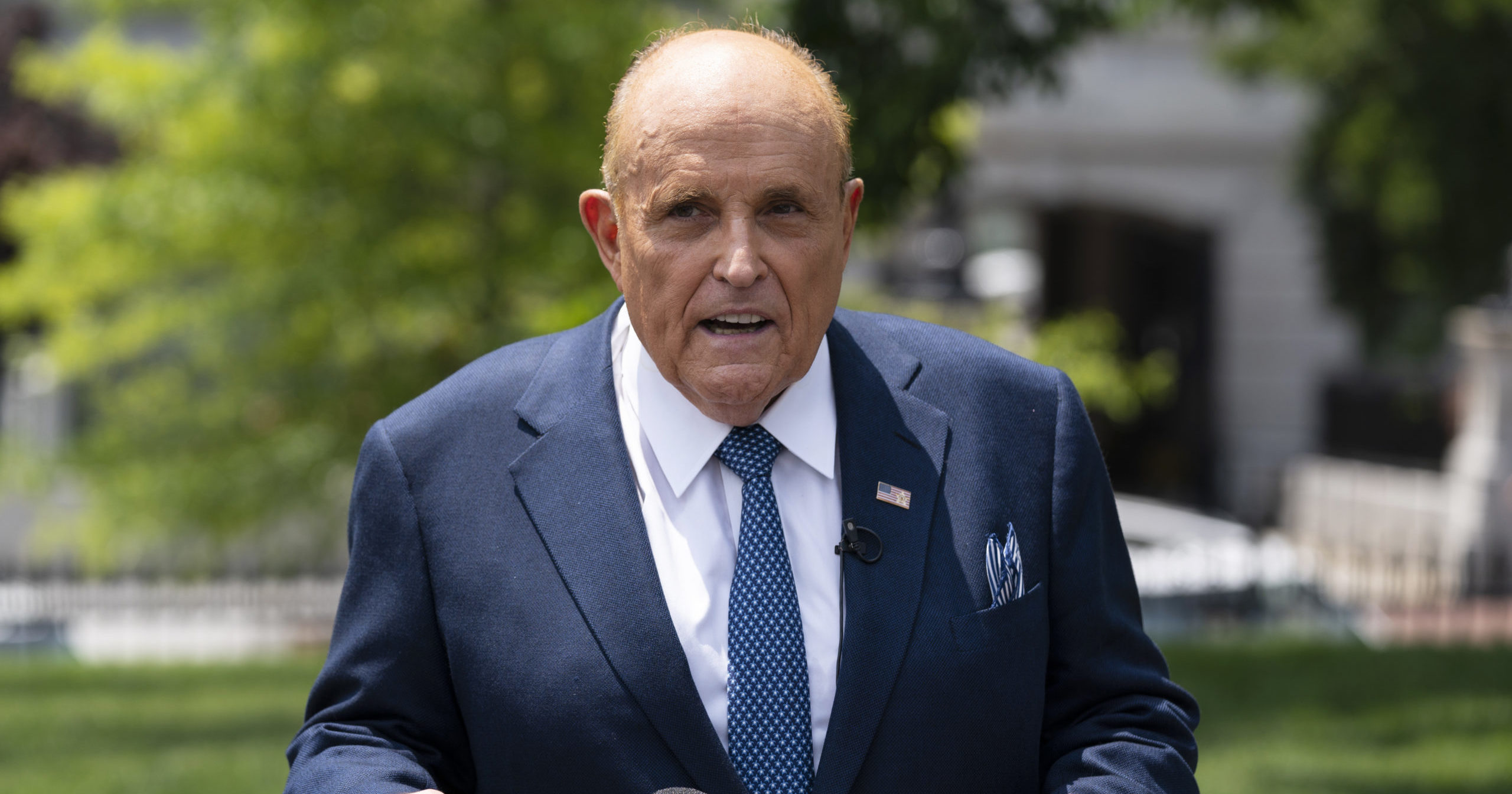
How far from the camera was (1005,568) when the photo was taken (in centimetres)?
254

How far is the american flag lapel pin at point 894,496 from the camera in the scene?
8.45 ft

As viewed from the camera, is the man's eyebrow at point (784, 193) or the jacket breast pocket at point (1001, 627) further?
the jacket breast pocket at point (1001, 627)

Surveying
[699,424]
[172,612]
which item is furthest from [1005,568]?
→ [172,612]

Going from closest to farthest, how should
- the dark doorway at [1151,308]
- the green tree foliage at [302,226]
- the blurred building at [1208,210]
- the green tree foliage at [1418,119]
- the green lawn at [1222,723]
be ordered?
the green lawn at [1222,723]
the green tree foliage at [302,226]
the green tree foliage at [1418,119]
the blurred building at [1208,210]
the dark doorway at [1151,308]

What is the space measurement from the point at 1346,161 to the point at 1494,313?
5641mm

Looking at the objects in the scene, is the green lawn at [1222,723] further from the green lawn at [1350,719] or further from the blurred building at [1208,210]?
the blurred building at [1208,210]

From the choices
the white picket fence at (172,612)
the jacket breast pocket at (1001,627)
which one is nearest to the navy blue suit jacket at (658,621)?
the jacket breast pocket at (1001,627)

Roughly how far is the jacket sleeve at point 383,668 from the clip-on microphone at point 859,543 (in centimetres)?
67

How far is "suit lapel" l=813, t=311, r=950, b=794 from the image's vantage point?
2408 millimetres

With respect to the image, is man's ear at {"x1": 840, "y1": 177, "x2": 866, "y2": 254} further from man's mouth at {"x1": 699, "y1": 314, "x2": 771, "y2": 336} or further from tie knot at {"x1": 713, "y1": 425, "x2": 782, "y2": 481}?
tie knot at {"x1": 713, "y1": 425, "x2": 782, "y2": 481}

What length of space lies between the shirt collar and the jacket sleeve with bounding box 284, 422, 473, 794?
0.42m

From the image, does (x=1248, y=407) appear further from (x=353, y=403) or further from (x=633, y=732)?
(x=633, y=732)

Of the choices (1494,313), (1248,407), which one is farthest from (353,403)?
(1248,407)

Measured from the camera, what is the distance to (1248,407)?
889 inches
